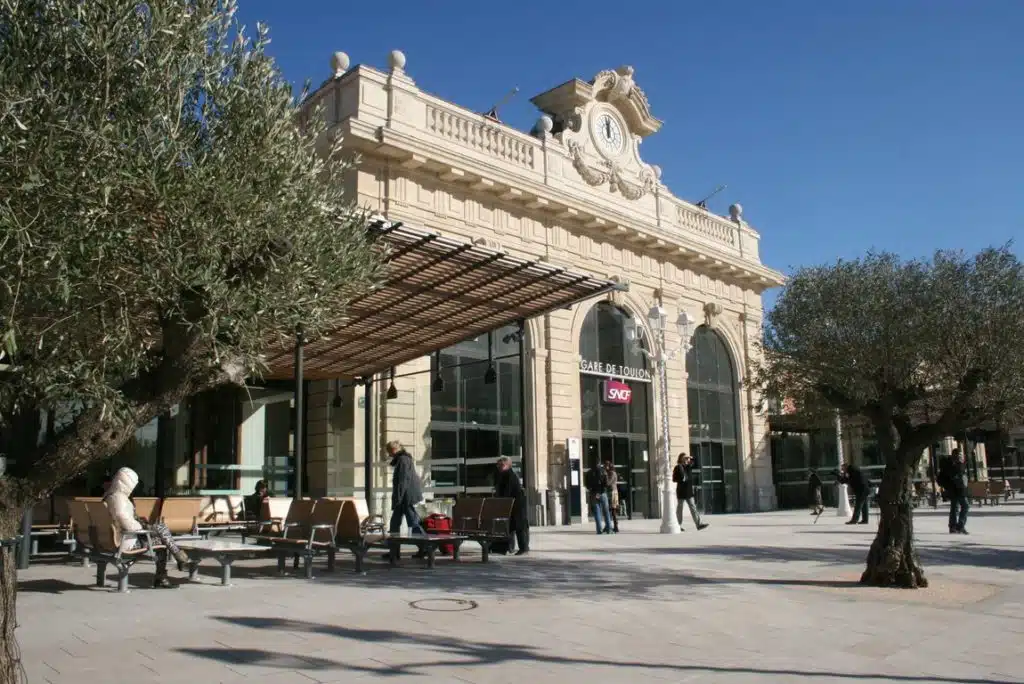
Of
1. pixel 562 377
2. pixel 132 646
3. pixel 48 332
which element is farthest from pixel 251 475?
pixel 48 332

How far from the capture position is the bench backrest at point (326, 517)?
10.6m

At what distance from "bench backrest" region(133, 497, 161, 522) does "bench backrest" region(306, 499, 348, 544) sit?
2981mm

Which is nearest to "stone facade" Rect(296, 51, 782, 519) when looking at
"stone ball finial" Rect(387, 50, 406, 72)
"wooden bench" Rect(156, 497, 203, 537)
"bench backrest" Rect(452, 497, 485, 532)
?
"stone ball finial" Rect(387, 50, 406, 72)

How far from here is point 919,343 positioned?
10734mm

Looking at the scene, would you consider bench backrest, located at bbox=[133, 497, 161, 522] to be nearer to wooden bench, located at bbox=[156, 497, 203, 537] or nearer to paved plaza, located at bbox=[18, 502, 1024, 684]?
wooden bench, located at bbox=[156, 497, 203, 537]

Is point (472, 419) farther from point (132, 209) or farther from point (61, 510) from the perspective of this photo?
point (132, 209)

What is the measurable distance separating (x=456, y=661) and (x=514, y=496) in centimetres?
695

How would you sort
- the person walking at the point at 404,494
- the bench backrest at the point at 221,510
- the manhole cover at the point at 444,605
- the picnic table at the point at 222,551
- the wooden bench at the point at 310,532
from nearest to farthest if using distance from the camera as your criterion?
1. the manhole cover at the point at 444,605
2. the picnic table at the point at 222,551
3. the wooden bench at the point at 310,532
4. the person walking at the point at 404,494
5. the bench backrest at the point at 221,510

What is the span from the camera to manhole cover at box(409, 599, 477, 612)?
789 centimetres

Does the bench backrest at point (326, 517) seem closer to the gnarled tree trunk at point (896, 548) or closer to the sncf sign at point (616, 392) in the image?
the gnarled tree trunk at point (896, 548)

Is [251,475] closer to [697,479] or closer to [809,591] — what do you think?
[809,591]

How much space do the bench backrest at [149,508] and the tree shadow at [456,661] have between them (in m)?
6.94

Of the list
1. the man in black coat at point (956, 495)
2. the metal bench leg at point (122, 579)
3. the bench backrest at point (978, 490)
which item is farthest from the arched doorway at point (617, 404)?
the metal bench leg at point (122, 579)

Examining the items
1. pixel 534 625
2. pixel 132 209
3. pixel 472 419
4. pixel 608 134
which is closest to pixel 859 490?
pixel 472 419
